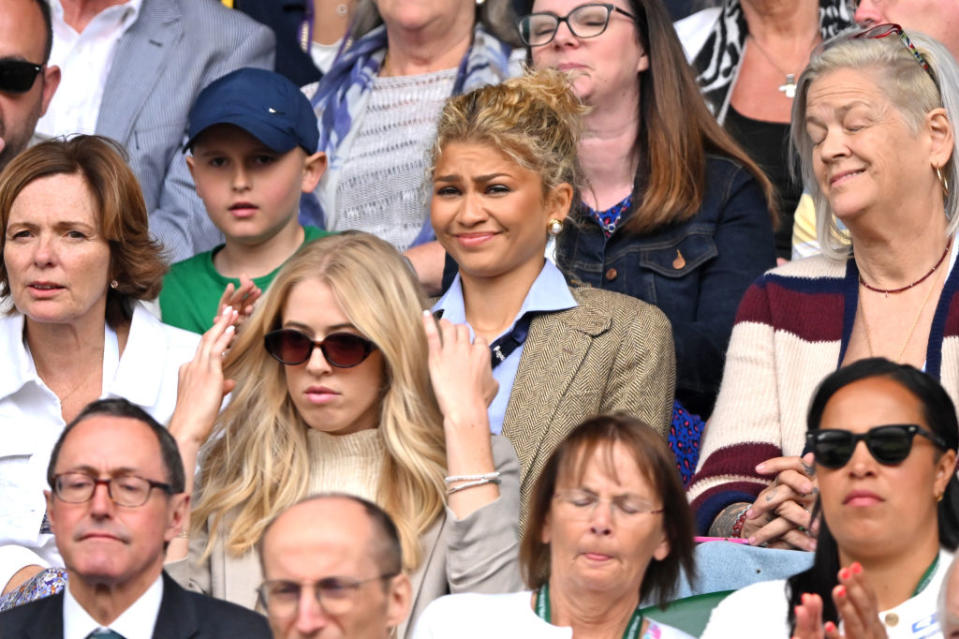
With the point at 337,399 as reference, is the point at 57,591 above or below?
below

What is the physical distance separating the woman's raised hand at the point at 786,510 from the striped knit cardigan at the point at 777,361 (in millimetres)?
192

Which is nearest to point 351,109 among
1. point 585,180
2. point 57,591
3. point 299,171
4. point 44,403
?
point 299,171

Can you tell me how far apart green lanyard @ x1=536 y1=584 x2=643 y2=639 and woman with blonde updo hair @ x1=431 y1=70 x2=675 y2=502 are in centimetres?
82

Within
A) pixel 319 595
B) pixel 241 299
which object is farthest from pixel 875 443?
pixel 241 299

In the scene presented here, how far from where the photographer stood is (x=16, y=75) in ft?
19.3

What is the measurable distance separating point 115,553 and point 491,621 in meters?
0.80

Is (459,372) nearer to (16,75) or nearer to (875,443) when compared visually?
(875,443)

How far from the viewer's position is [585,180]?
5457mm

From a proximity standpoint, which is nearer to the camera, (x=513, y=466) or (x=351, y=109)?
(x=513, y=466)

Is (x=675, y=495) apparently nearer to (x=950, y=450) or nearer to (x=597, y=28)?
(x=950, y=450)

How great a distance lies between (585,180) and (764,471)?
4.25 ft

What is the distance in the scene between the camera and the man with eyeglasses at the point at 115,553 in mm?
→ 3854

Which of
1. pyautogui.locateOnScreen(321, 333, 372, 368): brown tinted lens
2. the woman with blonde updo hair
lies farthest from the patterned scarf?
pyautogui.locateOnScreen(321, 333, 372, 368): brown tinted lens

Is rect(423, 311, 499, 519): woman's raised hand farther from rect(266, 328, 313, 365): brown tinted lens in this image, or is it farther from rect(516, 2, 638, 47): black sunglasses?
rect(516, 2, 638, 47): black sunglasses
